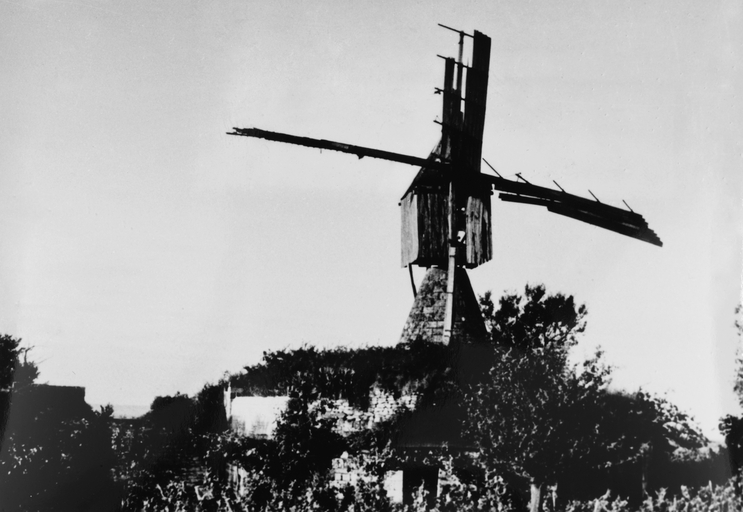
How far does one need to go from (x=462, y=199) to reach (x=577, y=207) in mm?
2369

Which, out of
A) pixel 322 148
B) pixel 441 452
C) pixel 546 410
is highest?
pixel 322 148

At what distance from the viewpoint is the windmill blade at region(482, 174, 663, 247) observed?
46.1ft

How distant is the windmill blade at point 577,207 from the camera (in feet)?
46.1

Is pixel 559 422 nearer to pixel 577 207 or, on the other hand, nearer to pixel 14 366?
pixel 577 207

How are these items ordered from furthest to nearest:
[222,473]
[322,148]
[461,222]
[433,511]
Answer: [461,222], [322,148], [222,473], [433,511]

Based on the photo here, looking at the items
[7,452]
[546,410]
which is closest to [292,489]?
[546,410]

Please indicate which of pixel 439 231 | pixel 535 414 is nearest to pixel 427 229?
pixel 439 231

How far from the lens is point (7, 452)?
472 inches

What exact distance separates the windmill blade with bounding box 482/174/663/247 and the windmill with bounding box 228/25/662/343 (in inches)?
0.7

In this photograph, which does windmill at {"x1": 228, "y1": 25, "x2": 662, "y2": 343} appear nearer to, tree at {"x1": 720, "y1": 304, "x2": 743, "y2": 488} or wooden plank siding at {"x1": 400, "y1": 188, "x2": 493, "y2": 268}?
wooden plank siding at {"x1": 400, "y1": 188, "x2": 493, "y2": 268}

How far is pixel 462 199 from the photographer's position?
1404cm

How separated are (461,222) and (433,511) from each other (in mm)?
5797

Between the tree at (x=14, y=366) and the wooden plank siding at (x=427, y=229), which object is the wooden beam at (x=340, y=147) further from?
the tree at (x=14, y=366)

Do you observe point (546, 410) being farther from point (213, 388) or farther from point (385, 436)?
point (213, 388)
